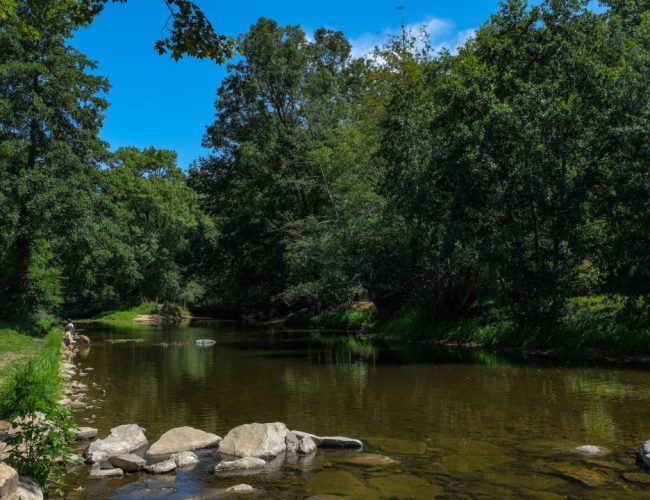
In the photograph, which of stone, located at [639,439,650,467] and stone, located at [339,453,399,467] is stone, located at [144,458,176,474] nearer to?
stone, located at [339,453,399,467]

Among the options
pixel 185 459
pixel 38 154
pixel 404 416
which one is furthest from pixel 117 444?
pixel 38 154

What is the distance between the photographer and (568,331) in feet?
79.9

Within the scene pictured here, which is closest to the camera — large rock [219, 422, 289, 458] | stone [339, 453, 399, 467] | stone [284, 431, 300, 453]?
stone [339, 453, 399, 467]

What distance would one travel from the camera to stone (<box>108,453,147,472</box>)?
9.07m

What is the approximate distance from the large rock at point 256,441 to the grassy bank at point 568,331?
16.5m

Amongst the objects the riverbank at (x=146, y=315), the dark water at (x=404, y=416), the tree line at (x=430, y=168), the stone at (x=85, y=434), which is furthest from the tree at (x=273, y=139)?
the stone at (x=85, y=434)

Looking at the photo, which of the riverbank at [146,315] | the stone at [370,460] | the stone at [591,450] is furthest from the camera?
the riverbank at [146,315]

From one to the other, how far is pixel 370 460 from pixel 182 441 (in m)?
3.36

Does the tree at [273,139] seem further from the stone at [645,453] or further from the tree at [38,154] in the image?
the stone at [645,453]

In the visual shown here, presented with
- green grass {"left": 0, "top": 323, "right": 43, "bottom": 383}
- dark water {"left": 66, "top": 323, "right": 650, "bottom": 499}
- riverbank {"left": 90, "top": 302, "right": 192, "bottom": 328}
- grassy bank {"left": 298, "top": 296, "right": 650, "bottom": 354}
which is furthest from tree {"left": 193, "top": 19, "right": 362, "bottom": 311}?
dark water {"left": 66, "top": 323, "right": 650, "bottom": 499}

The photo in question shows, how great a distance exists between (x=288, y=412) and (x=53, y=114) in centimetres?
2468

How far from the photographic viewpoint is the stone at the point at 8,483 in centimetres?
628

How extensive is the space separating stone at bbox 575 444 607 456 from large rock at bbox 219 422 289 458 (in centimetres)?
486

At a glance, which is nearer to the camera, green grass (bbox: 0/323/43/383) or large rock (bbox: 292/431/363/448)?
large rock (bbox: 292/431/363/448)
